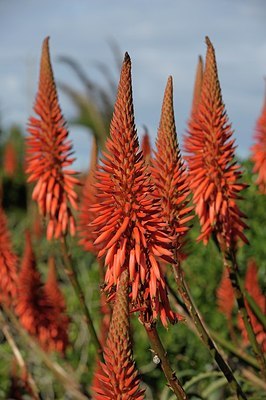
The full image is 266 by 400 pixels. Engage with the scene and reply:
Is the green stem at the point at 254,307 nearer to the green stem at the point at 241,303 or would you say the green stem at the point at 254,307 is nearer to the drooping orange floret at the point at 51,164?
the green stem at the point at 241,303

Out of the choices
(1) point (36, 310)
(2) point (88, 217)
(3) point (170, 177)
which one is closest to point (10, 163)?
(1) point (36, 310)

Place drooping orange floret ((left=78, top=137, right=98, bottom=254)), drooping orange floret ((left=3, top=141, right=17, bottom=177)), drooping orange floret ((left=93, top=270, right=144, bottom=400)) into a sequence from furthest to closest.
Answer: drooping orange floret ((left=3, top=141, right=17, bottom=177)), drooping orange floret ((left=78, top=137, right=98, bottom=254)), drooping orange floret ((left=93, top=270, right=144, bottom=400))

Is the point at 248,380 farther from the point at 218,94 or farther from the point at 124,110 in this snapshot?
the point at 124,110

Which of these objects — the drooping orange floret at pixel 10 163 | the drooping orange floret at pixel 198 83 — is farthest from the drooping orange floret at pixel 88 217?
the drooping orange floret at pixel 10 163

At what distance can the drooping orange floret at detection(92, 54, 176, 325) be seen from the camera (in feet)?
6.70

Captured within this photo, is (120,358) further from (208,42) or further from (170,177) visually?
(208,42)

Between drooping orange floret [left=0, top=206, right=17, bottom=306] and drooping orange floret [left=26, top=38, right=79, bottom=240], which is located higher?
drooping orange floret [left=26, top=38, right=79, bottom=240]

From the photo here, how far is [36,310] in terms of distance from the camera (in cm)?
452

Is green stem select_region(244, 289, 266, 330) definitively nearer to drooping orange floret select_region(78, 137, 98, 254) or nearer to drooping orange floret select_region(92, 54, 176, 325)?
drooping orange floret select_region(78, 137, 98, 254)

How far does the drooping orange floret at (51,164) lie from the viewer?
3350 mm

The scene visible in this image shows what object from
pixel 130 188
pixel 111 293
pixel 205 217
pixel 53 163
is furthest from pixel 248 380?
pixel 130 188

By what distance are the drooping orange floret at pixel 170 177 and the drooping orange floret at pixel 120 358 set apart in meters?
0.56

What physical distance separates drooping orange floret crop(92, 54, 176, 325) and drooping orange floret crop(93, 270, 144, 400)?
0.10 m

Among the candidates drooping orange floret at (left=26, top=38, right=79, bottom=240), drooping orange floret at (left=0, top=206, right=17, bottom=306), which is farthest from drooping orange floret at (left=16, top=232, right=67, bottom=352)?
drooping orange floret at (left=26, top=38, right=79, bottom=240)
